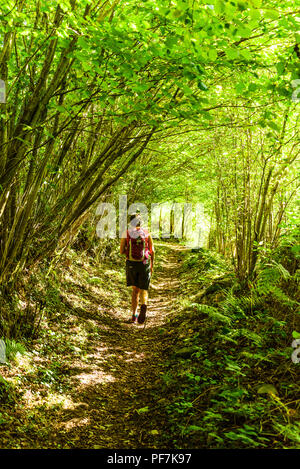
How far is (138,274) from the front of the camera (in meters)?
6.75

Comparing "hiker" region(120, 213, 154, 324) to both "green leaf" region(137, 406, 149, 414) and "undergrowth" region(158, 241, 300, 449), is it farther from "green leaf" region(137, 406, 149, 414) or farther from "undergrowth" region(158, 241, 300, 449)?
"green leaf" region(137, 406, 149, 414)

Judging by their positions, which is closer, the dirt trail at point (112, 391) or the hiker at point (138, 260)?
the dirt trail at point (112, 391)

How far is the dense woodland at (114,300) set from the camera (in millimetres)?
3234

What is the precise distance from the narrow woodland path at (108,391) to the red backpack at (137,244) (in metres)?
1.39

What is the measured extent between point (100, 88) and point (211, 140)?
561cm

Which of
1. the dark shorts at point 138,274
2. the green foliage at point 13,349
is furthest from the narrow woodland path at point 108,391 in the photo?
the dark shorts at point 138,274

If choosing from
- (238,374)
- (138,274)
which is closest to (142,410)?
(238,374)

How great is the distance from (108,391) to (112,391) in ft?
0.17

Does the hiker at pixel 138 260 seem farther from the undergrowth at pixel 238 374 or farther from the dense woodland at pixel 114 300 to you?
the undergrowth at pixel 238 374

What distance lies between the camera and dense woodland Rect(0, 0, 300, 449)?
3.23 meters

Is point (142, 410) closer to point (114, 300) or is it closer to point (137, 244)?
point (137, 244)
